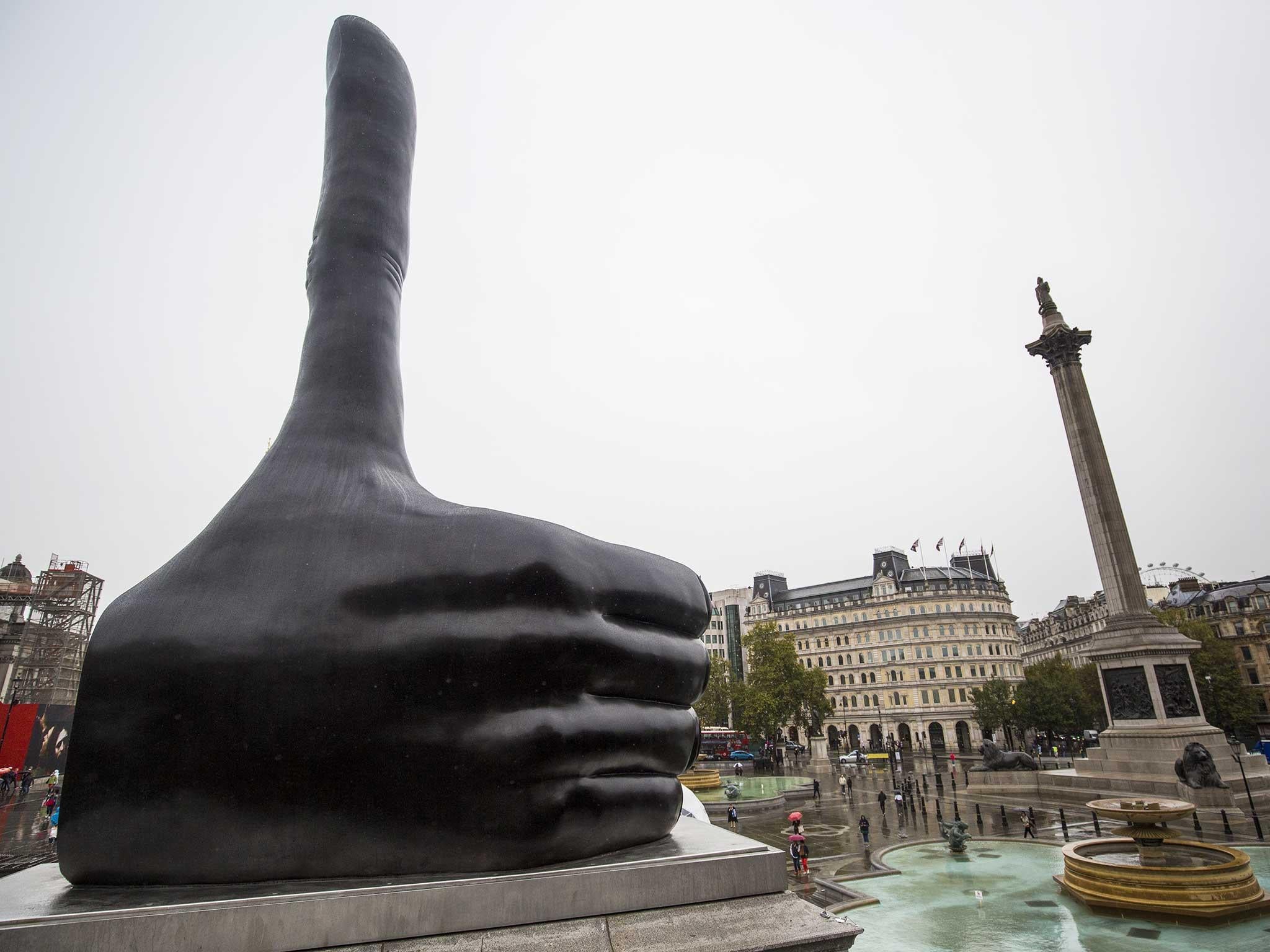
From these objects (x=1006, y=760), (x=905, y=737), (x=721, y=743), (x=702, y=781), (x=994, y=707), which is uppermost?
(x=994, y=707)

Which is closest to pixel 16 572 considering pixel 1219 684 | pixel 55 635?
pixel 55 635

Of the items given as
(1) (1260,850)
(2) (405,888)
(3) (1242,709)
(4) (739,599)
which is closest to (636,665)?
(2) (405,888)

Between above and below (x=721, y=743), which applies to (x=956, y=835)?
below

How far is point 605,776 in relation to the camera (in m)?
4.48

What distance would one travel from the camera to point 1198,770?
24922mm

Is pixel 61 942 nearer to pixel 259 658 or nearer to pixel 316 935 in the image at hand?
pixel 316 935

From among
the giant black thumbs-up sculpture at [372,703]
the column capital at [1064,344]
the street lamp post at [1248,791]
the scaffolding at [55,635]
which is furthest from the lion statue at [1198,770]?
the scaffolding at [55,635]

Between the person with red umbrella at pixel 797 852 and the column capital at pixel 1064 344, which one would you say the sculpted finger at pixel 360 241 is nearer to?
the person with red umbrella at pixel 797 852

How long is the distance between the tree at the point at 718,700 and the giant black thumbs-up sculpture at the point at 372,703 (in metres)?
70.8

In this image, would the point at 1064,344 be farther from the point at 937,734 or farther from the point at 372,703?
the point at 937,734

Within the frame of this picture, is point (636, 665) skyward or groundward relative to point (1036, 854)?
skyward

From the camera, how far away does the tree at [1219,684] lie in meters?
51.1

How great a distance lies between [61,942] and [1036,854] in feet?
71.0

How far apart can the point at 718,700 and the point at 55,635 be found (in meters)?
57.7
